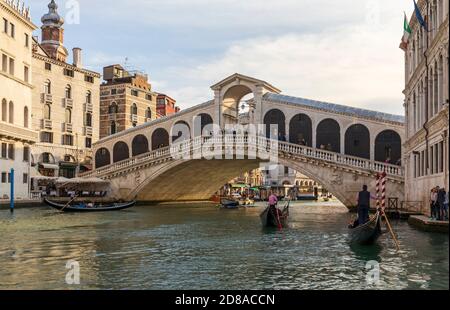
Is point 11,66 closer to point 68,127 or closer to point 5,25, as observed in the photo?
point 5,25

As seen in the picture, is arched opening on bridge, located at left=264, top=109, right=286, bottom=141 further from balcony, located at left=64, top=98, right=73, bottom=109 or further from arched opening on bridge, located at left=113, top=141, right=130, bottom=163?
balcony, located at left=64, top=98, right=73, bottom=109

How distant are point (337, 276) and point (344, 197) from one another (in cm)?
1670

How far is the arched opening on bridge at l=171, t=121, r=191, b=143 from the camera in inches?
1296

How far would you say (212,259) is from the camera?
32.3 ft

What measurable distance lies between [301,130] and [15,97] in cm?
1454

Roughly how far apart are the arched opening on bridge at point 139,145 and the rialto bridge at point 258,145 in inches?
2.4

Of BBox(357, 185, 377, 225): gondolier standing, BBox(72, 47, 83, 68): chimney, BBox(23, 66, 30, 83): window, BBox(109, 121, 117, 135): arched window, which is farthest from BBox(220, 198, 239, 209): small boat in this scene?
BBox(357, 185, 377, 225): gondolier standing

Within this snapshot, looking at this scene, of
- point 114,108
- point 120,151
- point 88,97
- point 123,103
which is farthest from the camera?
point 114,108

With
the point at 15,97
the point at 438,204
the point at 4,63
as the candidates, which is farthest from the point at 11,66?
the point at 438,204

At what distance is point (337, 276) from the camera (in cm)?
809

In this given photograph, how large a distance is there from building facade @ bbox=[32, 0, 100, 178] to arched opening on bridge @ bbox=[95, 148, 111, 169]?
2.26m

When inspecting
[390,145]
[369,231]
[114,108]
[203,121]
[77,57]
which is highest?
[77,57]

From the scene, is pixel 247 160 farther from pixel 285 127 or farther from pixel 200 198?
pixel 200 198

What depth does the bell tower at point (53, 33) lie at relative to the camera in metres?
40.8
